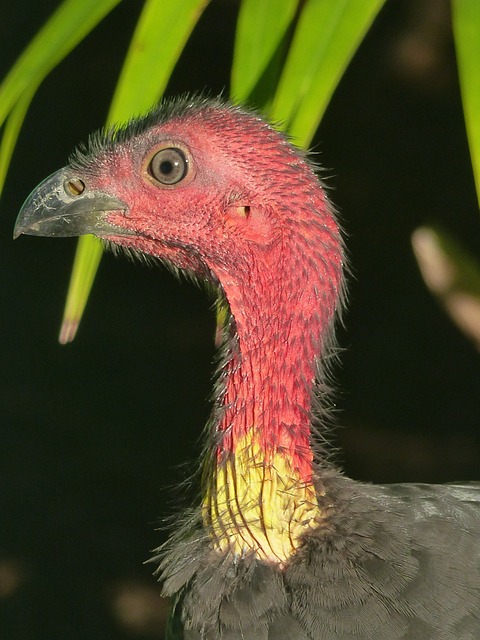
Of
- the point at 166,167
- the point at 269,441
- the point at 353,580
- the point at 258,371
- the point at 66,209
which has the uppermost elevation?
the point at 166,167

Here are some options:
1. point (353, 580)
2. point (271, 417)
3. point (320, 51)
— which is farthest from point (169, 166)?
point (353, 580)

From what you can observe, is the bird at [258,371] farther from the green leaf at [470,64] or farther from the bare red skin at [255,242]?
the green leaf at [470,64]

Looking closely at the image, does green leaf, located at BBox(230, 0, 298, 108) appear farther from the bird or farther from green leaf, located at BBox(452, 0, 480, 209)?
green leaf, located at BBox(452, 0, 480, 209)

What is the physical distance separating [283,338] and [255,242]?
0.60 ft

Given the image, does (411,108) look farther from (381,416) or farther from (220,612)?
(220,612)

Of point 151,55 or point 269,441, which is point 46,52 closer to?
point 151,55

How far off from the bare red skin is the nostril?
6 centimetres

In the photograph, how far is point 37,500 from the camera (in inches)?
136

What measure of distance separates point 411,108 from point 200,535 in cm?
176

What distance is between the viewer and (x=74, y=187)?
5.65ft

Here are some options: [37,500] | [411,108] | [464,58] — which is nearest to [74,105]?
[411,108]

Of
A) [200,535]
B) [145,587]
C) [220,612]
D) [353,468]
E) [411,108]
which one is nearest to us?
[220,612]

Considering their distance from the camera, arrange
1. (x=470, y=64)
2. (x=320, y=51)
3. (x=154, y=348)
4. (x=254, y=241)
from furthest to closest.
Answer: (x=154, y=348) → (x=254, y=241) → (x=320, y=51) → (x=470, y=64)

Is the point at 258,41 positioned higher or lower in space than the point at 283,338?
higher
